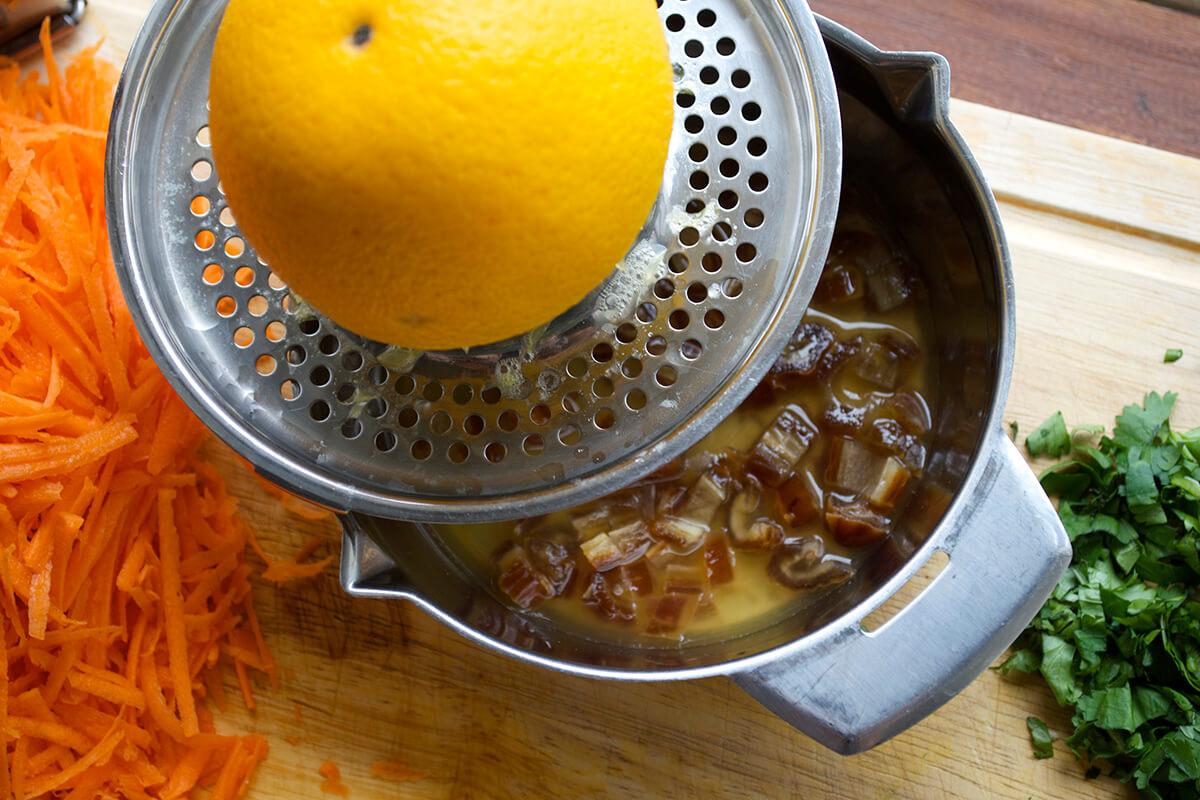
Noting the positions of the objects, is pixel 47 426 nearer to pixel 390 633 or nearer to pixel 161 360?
pixel 161 360

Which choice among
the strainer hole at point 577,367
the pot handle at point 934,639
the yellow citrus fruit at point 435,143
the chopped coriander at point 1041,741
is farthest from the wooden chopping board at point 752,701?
the yellow citrus fruit at point 435,143

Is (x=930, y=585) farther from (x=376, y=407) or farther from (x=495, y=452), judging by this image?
(x=376, y=407)

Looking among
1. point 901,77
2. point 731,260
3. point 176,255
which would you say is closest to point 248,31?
point 176,255

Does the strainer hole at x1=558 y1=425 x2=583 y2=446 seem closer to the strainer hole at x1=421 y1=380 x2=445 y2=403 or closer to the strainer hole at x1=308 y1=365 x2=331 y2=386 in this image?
the strainer hole at x1=421 y1=380 x2=445 y2=403

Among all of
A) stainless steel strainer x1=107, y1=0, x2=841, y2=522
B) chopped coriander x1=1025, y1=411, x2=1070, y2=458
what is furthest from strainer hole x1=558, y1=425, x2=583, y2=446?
chopped coriander x1=1025, y1=411, x2=1070, y2=458

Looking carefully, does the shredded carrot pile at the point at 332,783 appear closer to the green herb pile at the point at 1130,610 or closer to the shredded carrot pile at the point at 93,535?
the shredded carrot pile at the point at 93,535

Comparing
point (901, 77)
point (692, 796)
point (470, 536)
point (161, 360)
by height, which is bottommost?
point (692, 796)
